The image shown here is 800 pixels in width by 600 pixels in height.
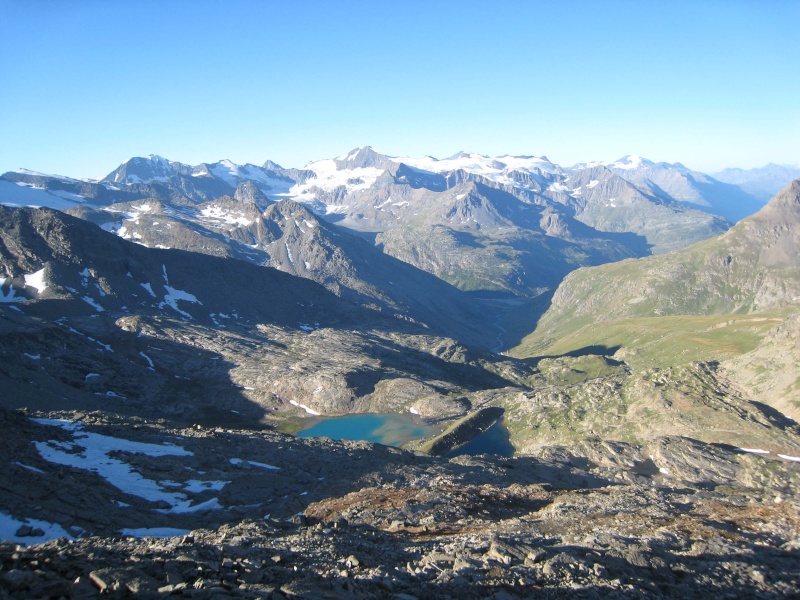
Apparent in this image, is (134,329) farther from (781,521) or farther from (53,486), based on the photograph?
(781,521)

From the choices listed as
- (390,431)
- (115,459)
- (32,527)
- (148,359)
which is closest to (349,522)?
(32,527)

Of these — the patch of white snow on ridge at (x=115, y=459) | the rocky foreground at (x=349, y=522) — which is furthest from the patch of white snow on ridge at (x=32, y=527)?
the patch of white snow on ridge at (x=115, y=459)

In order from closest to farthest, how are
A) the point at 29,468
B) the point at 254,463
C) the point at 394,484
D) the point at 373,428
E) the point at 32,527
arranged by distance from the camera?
the point at 32,527 < the point at 29,468 < the point at 394,484 < the point at 254,463 < the point at 373,428

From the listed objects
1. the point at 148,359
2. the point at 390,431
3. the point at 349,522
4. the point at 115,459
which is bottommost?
the point at 390,431

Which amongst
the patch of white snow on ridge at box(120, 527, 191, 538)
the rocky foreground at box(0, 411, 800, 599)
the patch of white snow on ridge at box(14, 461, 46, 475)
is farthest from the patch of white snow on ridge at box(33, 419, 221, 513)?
the patch of white snow on ridge at box(120, 527, 191, 538)

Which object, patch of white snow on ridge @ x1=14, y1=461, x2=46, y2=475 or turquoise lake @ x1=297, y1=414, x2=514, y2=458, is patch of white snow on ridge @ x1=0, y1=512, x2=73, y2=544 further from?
turquoise lake @ x1=297, y1=414, x2=514, y2=458

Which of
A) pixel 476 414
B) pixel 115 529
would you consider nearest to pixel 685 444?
pixel 476 414

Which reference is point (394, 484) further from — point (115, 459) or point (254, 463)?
point (115, 459)
